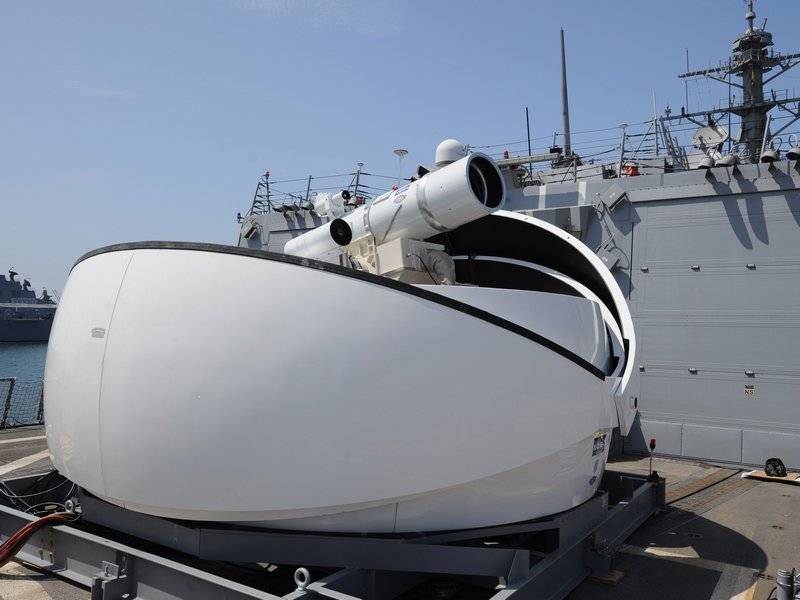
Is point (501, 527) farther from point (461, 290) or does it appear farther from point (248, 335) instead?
point (248, 335)

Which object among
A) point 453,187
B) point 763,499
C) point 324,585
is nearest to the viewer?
point 324,585

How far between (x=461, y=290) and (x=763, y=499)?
7579 mm

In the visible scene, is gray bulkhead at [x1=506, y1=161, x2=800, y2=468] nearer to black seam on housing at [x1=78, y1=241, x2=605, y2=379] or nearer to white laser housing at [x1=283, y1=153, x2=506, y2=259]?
white laser housing at [x1=283, y1=153, x2=506, y2=259]

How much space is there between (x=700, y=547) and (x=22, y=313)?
8924 cm

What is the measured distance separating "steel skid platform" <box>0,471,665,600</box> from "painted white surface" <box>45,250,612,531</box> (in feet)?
0.77

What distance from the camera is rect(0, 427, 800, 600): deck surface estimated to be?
18.9ft

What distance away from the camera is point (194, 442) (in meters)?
4.50

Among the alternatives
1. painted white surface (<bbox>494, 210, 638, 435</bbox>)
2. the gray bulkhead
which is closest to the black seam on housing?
painted white surface (<bbox>494, 210, 638, 435</bbox>)

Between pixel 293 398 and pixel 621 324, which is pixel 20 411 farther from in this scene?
pixel 621 324

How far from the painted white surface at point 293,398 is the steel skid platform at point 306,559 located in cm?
24

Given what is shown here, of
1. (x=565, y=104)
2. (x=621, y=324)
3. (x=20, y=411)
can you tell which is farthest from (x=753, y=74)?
(x=20, y=411)

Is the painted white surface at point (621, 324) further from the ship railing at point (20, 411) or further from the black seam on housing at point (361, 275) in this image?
the ship railing at point (20, 411)

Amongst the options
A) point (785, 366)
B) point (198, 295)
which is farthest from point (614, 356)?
point (785, 366)

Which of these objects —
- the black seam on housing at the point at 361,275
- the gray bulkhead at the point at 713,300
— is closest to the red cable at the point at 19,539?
the black seam on housing at the point at 361,275
